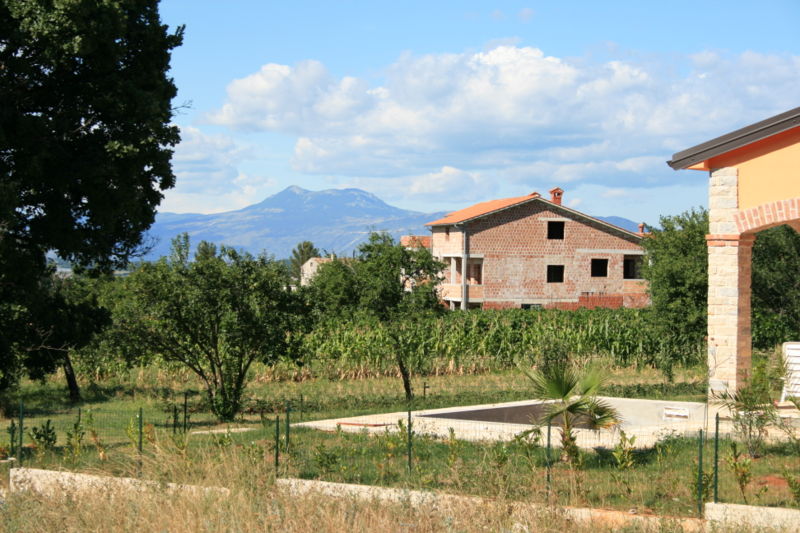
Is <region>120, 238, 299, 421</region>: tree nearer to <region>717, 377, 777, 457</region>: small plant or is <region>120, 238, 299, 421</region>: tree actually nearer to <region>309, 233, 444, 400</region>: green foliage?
<region>309, 233, 444, 400</region>: green foliage

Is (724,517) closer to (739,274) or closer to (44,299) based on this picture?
(739,274)

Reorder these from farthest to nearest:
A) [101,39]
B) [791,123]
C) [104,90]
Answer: [104,90] < [101,39] < [791,123]

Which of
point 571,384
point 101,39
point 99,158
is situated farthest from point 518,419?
point 101,39

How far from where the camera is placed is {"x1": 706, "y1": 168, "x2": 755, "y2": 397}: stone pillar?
15.7m

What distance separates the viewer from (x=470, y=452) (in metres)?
13.2

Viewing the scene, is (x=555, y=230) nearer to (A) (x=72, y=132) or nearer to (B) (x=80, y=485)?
(A) (x=72, y=132)

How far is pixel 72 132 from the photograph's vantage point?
18047 mm

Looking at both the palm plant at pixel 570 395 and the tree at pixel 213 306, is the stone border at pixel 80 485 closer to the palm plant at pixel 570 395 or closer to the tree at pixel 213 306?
the palm plant at pixel 570 395

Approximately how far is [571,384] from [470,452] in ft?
6.82

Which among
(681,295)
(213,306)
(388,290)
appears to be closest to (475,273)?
(681,295)

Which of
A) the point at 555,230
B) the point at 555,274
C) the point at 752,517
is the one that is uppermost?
the point at 555,230

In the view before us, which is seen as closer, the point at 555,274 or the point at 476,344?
the point at 476,344

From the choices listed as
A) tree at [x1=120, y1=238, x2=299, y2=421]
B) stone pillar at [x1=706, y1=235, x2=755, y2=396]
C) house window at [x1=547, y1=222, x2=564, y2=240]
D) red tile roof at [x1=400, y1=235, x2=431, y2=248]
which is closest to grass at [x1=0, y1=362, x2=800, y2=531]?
stone pillar at [x1=706, y1=235, x2=755, y2=396]

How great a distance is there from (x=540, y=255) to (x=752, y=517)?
51795 mm
